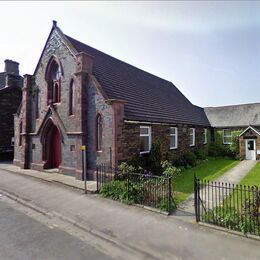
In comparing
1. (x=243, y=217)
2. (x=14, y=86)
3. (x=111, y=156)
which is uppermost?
(x=14, y=86)

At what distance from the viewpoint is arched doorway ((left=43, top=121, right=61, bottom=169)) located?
54.1 ft

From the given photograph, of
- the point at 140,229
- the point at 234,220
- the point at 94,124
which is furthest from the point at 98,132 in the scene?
the point at 234,220

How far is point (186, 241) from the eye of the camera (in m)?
6.18

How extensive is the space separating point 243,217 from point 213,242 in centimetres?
155

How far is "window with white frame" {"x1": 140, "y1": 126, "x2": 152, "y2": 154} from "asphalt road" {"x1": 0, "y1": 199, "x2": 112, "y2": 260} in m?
7.93

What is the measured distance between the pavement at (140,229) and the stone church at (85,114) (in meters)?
3.24

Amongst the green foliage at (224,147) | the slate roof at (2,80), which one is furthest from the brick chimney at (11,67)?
the green foliage at (224,147)

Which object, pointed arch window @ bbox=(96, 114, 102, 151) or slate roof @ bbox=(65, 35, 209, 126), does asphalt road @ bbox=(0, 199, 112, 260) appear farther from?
slate roof @ bbox=(65, 35, 209, 126)

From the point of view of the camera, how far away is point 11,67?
26.2 metres

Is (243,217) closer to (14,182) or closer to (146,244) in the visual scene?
(146,244)

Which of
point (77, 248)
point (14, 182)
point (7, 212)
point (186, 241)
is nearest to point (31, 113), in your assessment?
point (14, 182)

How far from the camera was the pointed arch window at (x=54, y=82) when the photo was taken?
16.0 metres

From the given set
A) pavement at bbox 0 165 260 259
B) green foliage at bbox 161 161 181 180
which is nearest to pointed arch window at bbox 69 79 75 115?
pavement at bbox 0 165 260 259

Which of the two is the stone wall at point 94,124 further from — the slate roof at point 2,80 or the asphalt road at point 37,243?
the slate roof at point 2,80
